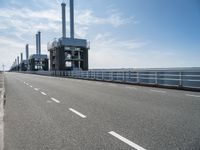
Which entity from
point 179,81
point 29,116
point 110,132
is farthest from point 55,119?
point 179,81

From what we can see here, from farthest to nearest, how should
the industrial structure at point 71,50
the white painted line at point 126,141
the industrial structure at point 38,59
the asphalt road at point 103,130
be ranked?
the industrial structure at point 38,59, the industrial structure at point 71,50, the asphalt road at point 103,130, the white painted line at point 126,141

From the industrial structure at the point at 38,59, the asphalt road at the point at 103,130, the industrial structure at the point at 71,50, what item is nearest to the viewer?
the asphalt road at the point at 103,130

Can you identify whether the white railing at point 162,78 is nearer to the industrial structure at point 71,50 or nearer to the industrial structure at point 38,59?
the industrial structure at point 71,50

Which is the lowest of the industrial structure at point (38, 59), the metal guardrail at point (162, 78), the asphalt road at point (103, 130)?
the asphalt road at point (103, 130)

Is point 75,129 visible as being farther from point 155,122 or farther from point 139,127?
point 155,122

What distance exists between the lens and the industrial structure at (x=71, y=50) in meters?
60.7

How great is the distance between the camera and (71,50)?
6262 cm

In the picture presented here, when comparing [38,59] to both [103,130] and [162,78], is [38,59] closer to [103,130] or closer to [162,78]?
[162,78]

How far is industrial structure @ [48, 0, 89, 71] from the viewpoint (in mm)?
60656

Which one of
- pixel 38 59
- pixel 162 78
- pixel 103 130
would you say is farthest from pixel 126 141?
pixel 38 59

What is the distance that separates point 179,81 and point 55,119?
42.3ft

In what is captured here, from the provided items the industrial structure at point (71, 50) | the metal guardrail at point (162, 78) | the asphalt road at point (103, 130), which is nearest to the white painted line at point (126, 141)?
the asphalt road at point (103, 130)

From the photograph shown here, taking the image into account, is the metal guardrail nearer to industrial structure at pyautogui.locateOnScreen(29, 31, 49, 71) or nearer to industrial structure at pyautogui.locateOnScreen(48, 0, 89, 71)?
industrial structure at pyautogui.locateOnScreen(48, 0, 89, 71)

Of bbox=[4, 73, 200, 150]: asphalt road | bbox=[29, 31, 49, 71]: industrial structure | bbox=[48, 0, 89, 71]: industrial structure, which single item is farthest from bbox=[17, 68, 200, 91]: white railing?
bbox=[29, 31, 49, 71]: industrial structure
